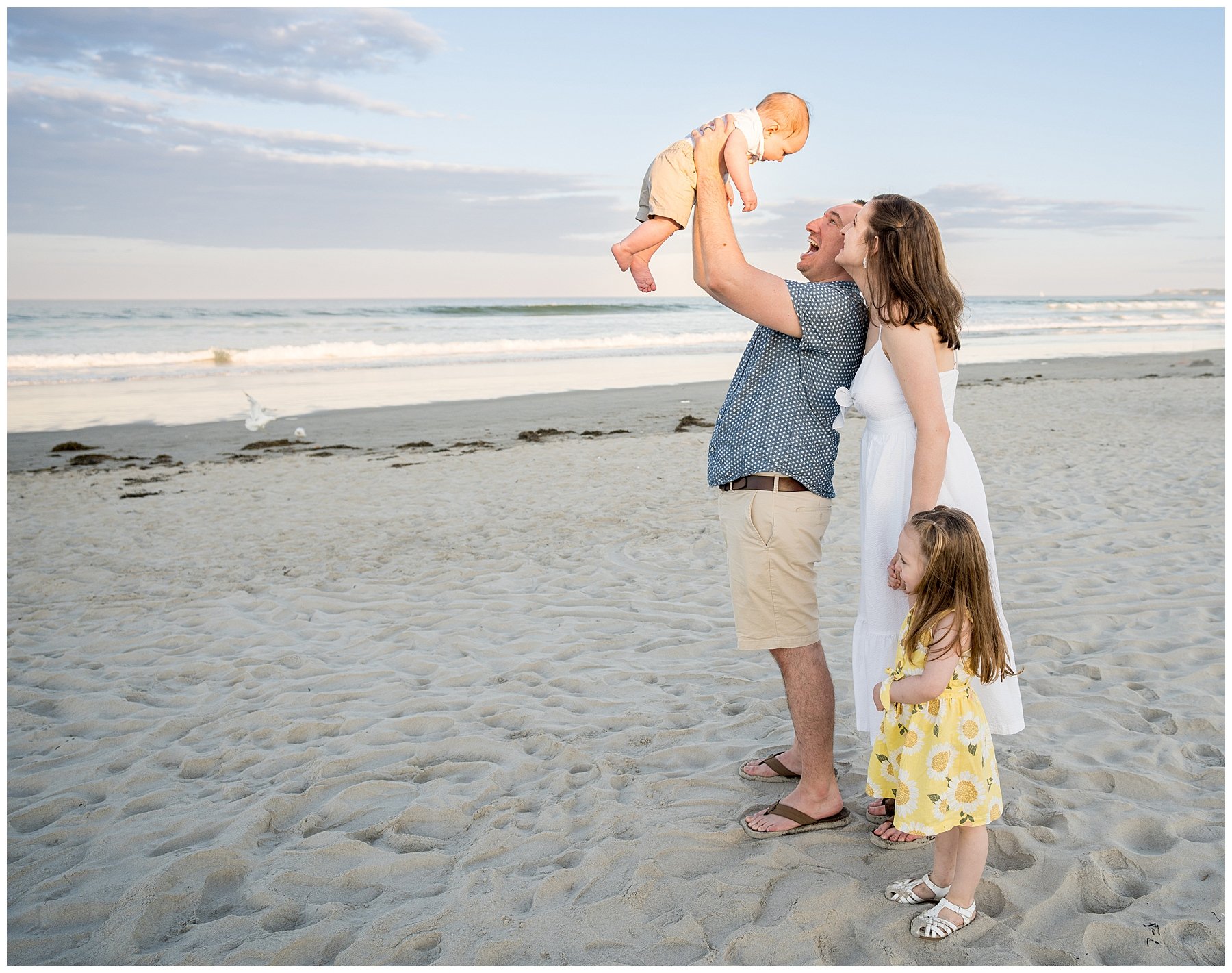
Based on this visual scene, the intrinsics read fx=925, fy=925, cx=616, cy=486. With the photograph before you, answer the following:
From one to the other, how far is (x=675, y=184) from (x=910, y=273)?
0.74 metres

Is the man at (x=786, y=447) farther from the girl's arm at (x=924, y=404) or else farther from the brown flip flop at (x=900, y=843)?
the girl's arm at (x=924, y=404)

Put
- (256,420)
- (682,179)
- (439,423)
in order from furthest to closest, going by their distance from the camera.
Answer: (439,423), (256,420), (682,179)

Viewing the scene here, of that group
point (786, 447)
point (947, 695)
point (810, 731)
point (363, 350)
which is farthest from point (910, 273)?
point (363, 350)

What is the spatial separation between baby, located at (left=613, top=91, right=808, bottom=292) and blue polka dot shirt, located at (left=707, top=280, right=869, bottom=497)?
0.40 m

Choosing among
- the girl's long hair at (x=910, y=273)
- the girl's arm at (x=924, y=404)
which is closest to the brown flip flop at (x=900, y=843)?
the girl's arm at (x=924, y=404)

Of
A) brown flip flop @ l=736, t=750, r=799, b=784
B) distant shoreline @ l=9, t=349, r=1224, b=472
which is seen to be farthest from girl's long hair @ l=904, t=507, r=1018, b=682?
distant shoreline @ l=9, t=349, r=1224, b=472

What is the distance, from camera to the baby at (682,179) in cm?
269

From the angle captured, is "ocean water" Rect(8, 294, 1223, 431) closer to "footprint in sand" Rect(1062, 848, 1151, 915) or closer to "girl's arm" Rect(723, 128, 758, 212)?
"girl's arm" Rect(723, 128, 758, 212)

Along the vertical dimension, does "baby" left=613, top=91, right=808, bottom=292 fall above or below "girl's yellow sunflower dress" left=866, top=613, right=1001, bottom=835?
above

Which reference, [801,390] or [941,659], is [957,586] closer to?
[941,659]

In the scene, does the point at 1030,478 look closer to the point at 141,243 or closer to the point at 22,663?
the point at 22,663

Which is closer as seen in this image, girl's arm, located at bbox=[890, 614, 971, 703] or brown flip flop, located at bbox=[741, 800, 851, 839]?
girl's arm, located at bbox=[890, 614, 971, 703]

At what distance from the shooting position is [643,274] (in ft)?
9.45

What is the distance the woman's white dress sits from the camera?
2.50 meters
